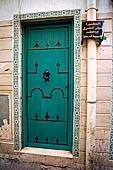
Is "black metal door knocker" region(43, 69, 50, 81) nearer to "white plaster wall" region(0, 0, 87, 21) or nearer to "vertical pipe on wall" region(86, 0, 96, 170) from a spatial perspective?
"vertical pipe on wall" region(86, 0, 96, 170)

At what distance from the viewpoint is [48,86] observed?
2.75 meters

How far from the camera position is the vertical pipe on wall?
7.80 ft

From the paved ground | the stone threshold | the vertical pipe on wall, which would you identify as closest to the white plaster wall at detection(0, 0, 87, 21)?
the vertical pipe on wall

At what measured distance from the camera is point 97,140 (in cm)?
253

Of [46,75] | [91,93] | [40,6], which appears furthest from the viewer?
[46,75]

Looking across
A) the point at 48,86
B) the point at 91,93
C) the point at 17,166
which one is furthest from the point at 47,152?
the point at 91,93

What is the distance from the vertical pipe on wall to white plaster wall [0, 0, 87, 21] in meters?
0.22

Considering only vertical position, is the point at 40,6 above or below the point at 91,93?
above

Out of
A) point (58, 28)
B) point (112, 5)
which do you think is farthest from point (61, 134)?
point (112, 5)

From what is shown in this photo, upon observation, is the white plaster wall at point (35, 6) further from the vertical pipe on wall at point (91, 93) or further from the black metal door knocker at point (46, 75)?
the black metal door knocker at point (46, 75)

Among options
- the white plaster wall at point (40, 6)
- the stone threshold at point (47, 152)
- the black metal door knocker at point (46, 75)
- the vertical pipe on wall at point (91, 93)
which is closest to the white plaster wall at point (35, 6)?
the white plaster wall at point (40, 6)

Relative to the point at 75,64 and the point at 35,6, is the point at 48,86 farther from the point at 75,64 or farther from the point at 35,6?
the point at 35,6

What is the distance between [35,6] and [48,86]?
A: 149cm

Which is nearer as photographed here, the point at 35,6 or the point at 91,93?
the point at 91,93
